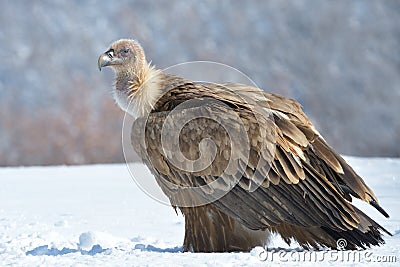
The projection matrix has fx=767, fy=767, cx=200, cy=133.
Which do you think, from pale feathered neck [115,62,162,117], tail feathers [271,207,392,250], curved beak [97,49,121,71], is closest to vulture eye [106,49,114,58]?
curved beak [97,49,121,71]

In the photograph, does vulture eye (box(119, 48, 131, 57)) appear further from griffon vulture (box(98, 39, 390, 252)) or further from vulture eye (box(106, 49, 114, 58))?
griffon vulture (box(98, 39, 390, 252))

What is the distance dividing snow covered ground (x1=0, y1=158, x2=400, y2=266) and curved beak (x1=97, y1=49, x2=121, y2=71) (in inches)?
34.6

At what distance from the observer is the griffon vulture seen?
512 cm

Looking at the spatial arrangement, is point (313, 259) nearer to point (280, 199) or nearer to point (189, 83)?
point (280, 199)

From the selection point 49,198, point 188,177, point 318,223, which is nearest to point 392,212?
point 318,223

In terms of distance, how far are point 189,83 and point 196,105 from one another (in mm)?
502

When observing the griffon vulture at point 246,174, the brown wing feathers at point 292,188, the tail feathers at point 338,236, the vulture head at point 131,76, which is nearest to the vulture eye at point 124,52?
the vulture head at point 131,76

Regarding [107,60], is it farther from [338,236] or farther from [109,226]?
[338,236]

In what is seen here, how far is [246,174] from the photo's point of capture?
5184 millimetres

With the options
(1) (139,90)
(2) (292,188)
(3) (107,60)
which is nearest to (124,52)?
(3) (107,60)

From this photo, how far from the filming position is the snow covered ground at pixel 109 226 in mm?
4535

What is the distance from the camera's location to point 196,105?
5.28 meters

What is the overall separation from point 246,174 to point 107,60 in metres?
1.63

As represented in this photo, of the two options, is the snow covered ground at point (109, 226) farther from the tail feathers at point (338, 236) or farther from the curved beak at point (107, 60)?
the curved beak at point (107, 60)
